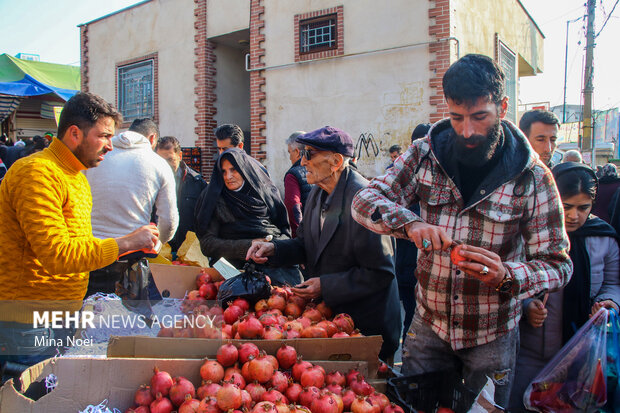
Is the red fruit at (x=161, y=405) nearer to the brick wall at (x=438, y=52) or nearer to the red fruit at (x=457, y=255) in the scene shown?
the red fruit at (x=457, y=255)

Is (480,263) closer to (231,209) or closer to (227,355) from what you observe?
Answer: (227,355)

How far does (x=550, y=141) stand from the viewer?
3.35 m

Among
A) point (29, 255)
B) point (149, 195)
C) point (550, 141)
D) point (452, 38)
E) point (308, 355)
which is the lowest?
point (308, 355)

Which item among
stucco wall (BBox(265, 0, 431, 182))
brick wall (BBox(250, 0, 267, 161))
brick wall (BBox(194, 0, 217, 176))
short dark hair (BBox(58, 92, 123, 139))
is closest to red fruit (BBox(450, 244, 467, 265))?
short dark hair (BBox(58, 92, 123, 139))

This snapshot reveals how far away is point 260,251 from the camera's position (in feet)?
9.20

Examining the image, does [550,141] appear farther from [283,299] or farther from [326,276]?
[283,299]

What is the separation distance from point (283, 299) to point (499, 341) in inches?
48.2

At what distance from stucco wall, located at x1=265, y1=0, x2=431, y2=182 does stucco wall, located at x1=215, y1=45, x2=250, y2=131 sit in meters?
2.24

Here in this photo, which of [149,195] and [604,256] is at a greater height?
[149,195]

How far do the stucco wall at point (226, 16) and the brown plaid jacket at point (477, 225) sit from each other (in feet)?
33.8

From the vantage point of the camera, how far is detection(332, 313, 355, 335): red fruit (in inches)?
92.6

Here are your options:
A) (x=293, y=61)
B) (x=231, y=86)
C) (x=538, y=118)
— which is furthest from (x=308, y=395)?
(x=231, y=86)

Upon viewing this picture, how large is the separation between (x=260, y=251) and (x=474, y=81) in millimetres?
1646

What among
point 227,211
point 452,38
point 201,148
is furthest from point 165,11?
point 227,211
